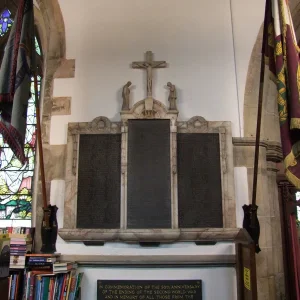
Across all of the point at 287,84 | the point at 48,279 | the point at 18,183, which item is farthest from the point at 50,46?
the point at 287,84

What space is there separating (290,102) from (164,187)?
1.31 metres

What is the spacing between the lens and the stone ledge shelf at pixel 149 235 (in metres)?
2.87

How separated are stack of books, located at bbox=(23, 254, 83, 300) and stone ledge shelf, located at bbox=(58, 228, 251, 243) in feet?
0.76

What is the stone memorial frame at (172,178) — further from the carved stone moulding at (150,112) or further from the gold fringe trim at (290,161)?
the gold fringe trim at (290,161)

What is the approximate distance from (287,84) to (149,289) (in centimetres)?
184

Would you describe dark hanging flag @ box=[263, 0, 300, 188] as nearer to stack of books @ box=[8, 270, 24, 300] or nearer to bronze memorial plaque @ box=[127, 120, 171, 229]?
bronze memorial plaque @ box=[127, 120, 171, 229]

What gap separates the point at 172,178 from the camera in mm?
3012

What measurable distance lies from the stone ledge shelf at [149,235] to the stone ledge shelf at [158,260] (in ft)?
0.45

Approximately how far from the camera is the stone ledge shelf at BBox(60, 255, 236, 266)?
292cm

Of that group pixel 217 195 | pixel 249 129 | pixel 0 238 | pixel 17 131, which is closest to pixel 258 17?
pixel 249 129

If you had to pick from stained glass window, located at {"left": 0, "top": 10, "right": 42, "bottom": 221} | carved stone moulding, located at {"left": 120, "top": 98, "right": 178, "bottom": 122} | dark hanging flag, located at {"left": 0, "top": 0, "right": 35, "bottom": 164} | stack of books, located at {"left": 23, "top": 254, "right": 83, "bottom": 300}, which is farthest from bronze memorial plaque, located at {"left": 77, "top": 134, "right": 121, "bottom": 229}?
dark hanging flag, located at {"left": 0, "top": 0, "right": 35, "bottom": 164}

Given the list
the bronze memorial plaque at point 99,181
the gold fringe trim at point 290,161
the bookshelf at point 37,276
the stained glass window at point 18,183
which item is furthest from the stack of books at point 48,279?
the gold fringe trim at point 290,161

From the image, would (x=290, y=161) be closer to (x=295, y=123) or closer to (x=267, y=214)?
(x=295, y=123)

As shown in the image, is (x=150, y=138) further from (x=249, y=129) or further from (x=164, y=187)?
(x=249, y=129)
